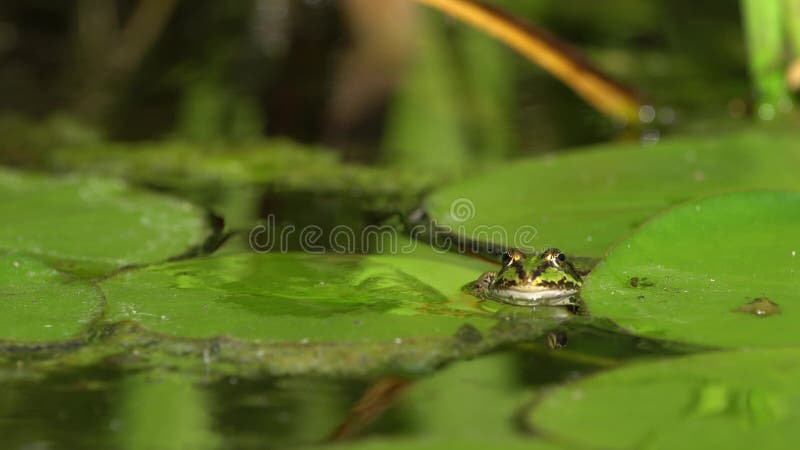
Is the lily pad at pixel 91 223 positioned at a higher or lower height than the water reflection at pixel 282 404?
higher

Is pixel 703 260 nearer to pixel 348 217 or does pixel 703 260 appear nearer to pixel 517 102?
pixel 348 217

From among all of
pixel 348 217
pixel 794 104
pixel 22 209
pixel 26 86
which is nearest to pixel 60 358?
pixel 22 209

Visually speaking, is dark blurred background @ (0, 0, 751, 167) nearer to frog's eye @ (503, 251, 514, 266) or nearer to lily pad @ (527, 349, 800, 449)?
frog's eye @ (503, 251, 514, 266)

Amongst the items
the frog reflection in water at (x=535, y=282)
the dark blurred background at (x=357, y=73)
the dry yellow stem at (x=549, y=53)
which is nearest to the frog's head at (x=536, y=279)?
the frog reflection in water at (x=535, y=282)

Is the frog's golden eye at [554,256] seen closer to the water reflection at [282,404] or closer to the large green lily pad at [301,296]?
the large green lily pad at [301,296]

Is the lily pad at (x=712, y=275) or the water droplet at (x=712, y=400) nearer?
the water droplet at (x=712, y=400)

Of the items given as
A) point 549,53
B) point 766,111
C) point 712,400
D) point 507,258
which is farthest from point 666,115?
point 712,400

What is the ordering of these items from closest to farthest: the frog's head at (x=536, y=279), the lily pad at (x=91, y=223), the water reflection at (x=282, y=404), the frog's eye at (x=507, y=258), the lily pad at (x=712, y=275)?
the water reflection at (x=282, y=404) < the lily pad at (x=712, y=275) < the frog's head at (x=536, y=279) < the frog's eye at (x=507, y=258) < the lily pad at (x=91, y=223)

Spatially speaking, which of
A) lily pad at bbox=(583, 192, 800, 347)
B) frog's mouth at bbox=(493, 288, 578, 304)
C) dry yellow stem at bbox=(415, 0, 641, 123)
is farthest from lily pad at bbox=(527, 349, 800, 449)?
dry yellow stem at bbox=(415, 0, 641, 123)
